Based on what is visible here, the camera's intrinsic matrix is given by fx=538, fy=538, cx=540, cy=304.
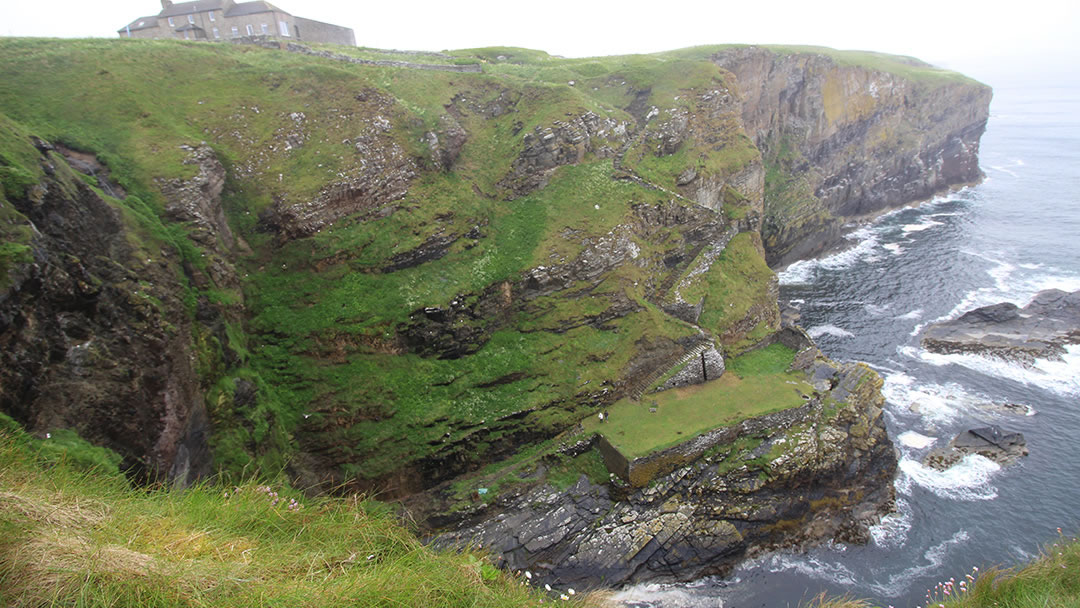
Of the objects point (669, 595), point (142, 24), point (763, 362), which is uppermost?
point (142, 24)

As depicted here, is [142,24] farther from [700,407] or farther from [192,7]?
[700,407]

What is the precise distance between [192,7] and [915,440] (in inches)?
2367

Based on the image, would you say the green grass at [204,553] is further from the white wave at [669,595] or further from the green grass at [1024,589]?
the white wave at [669,595]

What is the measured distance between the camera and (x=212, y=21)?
4384 cm

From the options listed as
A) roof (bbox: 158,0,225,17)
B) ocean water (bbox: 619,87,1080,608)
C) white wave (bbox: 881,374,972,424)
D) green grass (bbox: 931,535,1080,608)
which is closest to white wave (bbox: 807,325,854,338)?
ocean water (bbox: 619,87,1080,608)

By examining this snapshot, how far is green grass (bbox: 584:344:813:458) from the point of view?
81.6ft

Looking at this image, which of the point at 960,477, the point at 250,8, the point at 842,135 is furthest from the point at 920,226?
the point at 250,8

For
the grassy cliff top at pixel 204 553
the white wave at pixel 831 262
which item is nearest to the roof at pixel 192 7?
the grassy cliff top at pixel 204 553

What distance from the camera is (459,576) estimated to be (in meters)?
5.29

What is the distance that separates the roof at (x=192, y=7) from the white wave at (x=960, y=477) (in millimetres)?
57914

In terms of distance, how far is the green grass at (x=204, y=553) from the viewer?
3711mm

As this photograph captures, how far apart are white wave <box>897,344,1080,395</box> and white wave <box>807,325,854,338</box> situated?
3.81 metres

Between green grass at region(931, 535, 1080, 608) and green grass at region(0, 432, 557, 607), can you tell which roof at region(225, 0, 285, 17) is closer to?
green grass at region(0, 432, 557, 607)

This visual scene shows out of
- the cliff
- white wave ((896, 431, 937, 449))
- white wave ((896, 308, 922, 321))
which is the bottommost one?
white wave ((896, 431, 937, 449))
